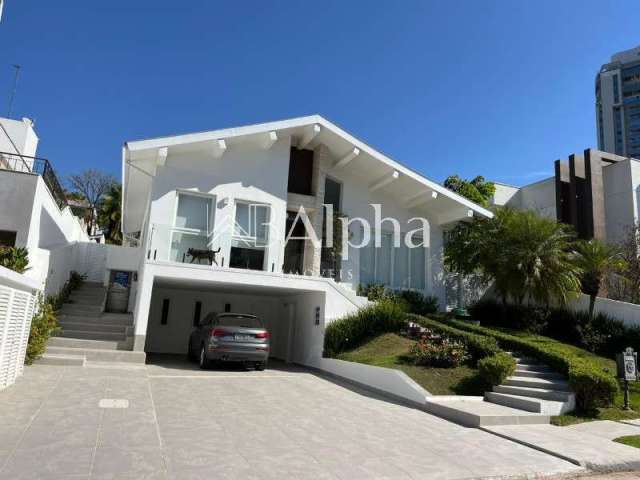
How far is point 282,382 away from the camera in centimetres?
1093

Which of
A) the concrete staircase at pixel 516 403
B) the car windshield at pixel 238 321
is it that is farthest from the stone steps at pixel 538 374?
the car windshield at pixel 238 321

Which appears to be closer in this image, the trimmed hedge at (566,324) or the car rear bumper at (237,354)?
the car rear bumper at (237,354)

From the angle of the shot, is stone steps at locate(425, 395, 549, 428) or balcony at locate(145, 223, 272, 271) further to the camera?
balcony at locate(145, 223, 272, 271)

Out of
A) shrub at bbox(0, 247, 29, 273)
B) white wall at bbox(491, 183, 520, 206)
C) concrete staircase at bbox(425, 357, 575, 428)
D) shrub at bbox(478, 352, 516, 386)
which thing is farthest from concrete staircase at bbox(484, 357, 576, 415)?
white wall at bbox(491, 183, 520, 206)

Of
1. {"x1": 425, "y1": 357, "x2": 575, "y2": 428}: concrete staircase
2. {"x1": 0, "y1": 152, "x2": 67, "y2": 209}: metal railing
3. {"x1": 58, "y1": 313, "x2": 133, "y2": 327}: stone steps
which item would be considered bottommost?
{"x1": 425, "y1": 357, "x2": 575, "y2": 428}: concrete staircase

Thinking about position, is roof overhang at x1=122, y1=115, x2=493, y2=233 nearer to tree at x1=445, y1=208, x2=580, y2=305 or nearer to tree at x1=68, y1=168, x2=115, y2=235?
tree at x1=445, y1=208, x2=580, y2=305

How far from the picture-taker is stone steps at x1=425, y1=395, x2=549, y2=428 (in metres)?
7.70

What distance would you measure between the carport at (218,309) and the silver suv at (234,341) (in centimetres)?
345

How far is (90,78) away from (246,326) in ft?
29.8

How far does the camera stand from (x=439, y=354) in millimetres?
10875

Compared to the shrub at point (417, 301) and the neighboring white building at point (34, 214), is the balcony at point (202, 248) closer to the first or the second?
the neighboring white building at point (34, 214)

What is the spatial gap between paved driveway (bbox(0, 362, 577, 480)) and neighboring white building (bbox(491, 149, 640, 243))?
17076 mm

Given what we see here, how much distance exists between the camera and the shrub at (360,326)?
13.5m

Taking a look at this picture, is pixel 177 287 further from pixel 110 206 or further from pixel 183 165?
pixel 110 206
